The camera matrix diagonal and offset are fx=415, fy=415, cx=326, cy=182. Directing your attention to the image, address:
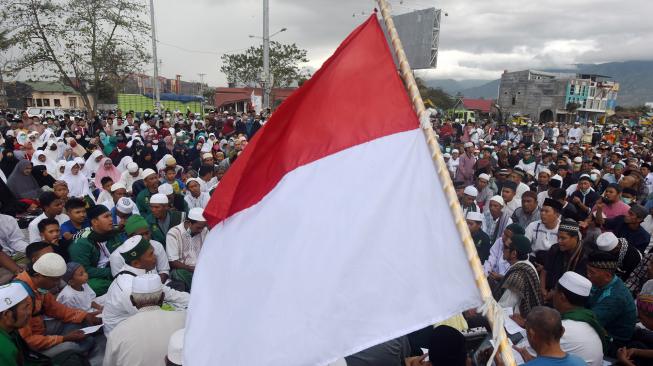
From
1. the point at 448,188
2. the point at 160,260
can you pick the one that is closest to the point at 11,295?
the point at 160,260

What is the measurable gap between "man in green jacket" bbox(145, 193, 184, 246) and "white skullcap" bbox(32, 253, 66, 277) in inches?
75.5

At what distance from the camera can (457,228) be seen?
71.3 inches

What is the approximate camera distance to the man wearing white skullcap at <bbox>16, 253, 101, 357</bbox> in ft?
11.6

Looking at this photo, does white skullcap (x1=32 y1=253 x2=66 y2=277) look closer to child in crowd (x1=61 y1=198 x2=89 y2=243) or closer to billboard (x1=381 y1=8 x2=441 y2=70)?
child in crowd (x1=61 y1=198 x2=89 y2=243)

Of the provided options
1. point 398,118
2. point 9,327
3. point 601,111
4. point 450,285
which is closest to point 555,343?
point 450,285

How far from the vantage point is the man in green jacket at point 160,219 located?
226 inches

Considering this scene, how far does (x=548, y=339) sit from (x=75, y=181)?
8.77m

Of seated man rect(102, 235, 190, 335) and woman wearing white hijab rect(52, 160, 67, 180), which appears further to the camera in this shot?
woman wearing white hijab rect(52, 160, 67, 180)

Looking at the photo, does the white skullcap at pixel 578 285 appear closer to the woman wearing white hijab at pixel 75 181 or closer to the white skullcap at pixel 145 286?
the white skullcap at pixel 145 286

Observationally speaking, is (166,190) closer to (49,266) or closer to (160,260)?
(160,260)

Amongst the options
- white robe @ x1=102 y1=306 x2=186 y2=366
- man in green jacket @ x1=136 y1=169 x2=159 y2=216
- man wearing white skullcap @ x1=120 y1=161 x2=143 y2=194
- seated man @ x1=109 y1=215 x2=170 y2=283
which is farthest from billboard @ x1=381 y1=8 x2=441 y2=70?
white robe @ x1=102 y1=306 x2=186 y2=366

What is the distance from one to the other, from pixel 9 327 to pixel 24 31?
21.6m

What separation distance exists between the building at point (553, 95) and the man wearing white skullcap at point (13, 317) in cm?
6782

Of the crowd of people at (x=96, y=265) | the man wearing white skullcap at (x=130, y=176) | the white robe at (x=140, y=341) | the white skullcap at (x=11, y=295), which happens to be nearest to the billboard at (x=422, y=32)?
the crowd of people at (x=96, y=265)
